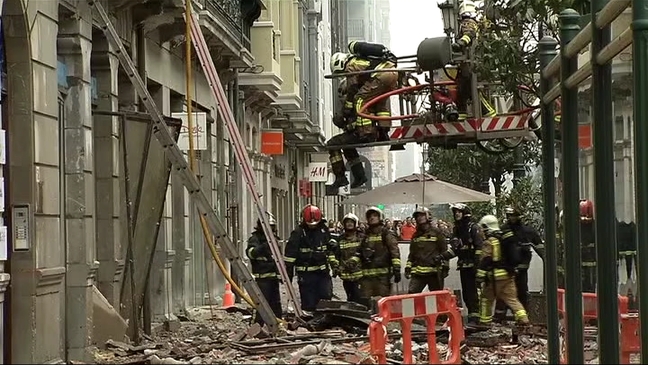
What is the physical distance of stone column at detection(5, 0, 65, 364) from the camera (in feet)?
33.4

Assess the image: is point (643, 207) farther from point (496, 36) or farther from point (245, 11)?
point (245, 11)

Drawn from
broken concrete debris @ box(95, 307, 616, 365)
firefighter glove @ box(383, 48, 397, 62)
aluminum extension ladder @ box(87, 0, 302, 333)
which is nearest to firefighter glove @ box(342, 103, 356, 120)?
firefighter glove @ box(383, 48, 397, 62)

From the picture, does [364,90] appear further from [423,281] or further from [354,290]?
[354,290]

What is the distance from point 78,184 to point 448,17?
6465mm

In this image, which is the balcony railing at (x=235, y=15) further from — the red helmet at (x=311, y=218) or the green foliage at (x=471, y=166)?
the green foliage at (x=471, y=166)

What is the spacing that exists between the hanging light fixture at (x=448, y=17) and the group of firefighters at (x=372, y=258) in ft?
8.50

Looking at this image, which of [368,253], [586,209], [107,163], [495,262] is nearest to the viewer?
[586,209]

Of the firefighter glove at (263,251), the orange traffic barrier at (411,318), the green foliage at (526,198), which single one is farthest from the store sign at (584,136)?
the green foliage at (526,198)

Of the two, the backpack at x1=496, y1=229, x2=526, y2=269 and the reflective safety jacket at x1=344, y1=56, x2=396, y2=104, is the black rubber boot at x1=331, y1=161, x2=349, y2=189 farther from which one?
the backpack at x1=496, y1=229, x2=526, y2=269

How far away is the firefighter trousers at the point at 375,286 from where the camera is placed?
56.4 ft

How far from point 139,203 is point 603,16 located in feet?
26.9

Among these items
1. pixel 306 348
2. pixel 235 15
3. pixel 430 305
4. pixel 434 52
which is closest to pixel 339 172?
pixel 434 52

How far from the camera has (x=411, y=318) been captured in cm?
1070

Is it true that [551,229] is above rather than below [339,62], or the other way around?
below
